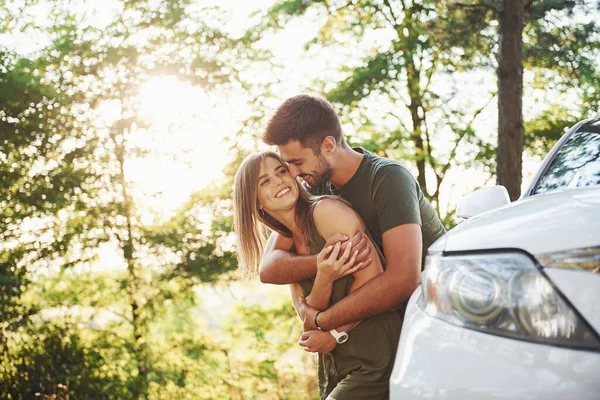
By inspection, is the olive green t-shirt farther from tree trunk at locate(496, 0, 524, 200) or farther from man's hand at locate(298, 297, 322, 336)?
tree trunk at locate(496, 0, 524, 200)

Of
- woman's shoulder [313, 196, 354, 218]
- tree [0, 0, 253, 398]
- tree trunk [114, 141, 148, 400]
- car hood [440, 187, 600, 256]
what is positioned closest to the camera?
car hood [440, 187, 600, 256]

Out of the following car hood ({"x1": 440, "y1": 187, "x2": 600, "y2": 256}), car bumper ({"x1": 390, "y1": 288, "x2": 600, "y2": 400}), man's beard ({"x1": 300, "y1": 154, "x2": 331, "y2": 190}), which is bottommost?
car bumper ({"x1": 390, "y1": 288, "x2": 600, "y2": 400})

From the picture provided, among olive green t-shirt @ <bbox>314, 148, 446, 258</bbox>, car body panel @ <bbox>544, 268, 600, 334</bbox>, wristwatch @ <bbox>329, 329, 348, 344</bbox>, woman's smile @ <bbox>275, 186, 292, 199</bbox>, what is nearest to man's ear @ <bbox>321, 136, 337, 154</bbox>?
olive green t-shirt @ <bbox>314, 148, 446, 258</bbox>

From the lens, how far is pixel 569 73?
12859mm

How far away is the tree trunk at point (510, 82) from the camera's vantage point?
7.05 m

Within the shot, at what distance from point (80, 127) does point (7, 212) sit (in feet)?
6.83

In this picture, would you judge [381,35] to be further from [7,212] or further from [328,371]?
[328,371]

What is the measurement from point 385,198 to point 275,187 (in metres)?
0.57

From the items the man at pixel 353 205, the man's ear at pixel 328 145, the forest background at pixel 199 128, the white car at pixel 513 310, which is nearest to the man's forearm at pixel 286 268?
the man at pixel 353 205

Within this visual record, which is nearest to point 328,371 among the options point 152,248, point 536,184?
point 536,184

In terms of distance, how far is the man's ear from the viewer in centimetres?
304

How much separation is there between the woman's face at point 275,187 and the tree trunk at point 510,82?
4684 millimetres

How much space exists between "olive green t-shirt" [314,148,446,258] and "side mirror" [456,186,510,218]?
0.20m

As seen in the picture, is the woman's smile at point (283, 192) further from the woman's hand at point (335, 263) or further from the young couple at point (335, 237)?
the woman's hand at point (335, 263)
